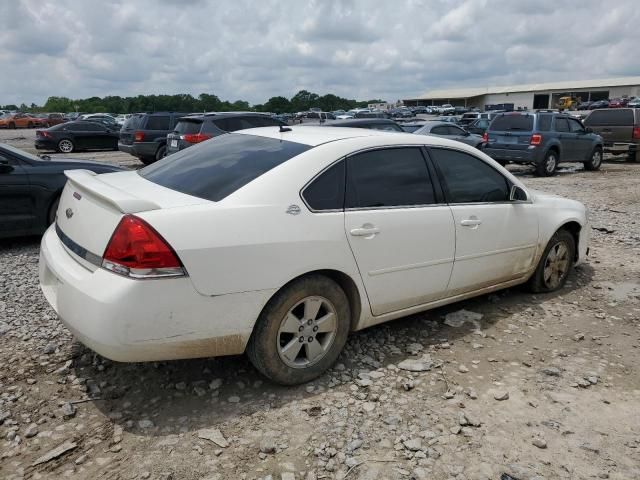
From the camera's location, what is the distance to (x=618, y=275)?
573 cm

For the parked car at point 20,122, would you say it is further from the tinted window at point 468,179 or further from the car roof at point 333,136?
the tinted window at point 468,179

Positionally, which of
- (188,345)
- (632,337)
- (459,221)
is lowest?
(632,337)

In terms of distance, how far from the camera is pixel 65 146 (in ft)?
71.9

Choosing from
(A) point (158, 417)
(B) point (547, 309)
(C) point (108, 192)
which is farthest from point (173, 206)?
(B) point (547, 309)

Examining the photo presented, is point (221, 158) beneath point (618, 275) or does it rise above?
above

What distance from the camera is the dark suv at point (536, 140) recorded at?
13992 millimetres

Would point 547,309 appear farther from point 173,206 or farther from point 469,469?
point 173,206

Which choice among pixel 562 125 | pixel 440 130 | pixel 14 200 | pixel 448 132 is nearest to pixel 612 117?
pixel 562 125

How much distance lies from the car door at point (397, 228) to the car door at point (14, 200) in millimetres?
4716

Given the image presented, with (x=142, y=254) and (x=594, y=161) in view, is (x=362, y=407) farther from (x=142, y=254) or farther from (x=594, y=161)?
(x=594, y=161)

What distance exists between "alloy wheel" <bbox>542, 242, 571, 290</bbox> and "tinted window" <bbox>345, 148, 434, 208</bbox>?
1812 mm

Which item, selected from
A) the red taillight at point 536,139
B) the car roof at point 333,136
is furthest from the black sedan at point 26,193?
the red taillight at point 536,139

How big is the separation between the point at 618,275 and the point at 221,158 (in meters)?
4.53

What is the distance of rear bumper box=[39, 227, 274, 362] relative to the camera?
2697mm
